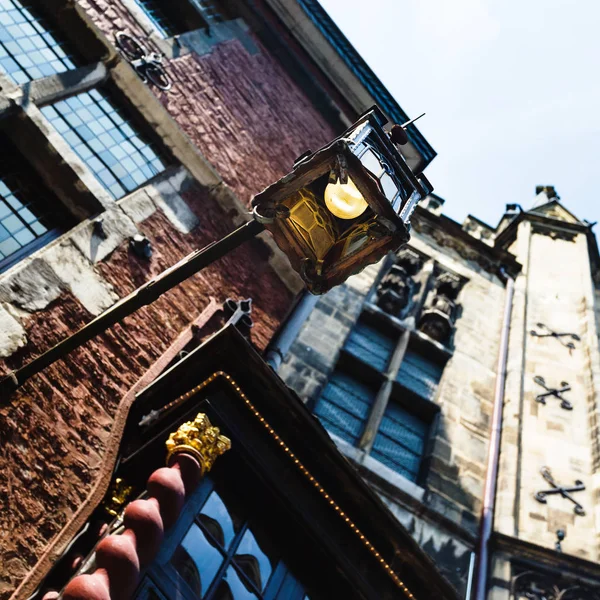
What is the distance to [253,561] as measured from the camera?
511 cm

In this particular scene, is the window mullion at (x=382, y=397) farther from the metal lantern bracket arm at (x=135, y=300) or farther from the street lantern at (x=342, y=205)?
the metal lantern bracket arm at (x=135, y=300)

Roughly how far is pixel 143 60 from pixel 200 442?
180 inches

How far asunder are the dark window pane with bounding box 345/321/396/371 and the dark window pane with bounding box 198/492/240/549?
20.2ft

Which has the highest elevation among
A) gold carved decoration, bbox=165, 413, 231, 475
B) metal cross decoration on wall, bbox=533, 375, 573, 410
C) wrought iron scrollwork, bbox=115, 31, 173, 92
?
metal cross decoration on wall, bbox=533, 375, 573, 410

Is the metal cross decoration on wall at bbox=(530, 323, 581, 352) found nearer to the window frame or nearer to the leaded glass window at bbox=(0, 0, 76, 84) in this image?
the window frame

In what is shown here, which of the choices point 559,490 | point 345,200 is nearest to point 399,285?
point 559,490

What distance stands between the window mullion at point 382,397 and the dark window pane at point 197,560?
491 cm

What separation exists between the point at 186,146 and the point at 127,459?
149 inches

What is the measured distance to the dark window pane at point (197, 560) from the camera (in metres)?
4.61

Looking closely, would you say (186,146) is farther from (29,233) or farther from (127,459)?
(127,459)

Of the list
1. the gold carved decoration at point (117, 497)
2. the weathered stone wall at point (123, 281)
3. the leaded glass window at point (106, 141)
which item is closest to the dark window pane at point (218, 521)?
the gold carved decoration at point (117, 497)

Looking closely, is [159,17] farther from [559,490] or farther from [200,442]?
[559,490]

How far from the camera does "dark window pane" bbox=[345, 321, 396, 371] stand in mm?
11359

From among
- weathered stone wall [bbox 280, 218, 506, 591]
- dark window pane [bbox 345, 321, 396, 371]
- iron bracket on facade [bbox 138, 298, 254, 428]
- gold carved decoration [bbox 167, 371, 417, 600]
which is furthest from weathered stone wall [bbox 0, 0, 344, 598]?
dark window pane [bbox 345, 321, 396, 371]
